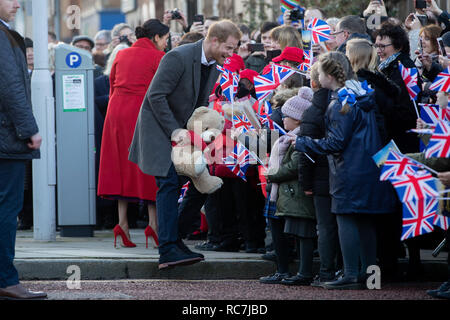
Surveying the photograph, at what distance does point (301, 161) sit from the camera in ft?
26.9

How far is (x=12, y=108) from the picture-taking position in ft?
23.1

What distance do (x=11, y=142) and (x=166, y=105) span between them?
1.81m

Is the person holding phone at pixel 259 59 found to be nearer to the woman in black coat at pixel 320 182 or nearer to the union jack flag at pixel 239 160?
the union jack flag at pixel 239 160

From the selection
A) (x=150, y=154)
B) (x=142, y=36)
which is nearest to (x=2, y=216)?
(x=150, y=154)

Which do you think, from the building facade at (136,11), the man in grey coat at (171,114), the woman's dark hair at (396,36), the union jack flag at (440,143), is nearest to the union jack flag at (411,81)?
the woman's dark hair at (396,36)

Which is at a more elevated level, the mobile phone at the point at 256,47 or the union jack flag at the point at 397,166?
the mobile phone at the point at 256,47

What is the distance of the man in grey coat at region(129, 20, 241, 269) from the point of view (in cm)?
862

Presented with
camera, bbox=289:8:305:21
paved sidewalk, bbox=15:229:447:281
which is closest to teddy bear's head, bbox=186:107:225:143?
paved sidewalk, bbox=15:229:447:281

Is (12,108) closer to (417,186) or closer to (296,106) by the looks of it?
(296,106)

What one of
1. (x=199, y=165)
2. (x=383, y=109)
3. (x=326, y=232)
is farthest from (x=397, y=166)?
(x=199, y=165)

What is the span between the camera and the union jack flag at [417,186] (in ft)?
23.5

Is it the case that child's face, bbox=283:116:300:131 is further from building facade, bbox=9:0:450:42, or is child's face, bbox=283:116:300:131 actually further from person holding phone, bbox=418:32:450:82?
building facade, bbox=9:0:450:42

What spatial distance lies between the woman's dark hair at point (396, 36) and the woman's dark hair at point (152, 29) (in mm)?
2227
